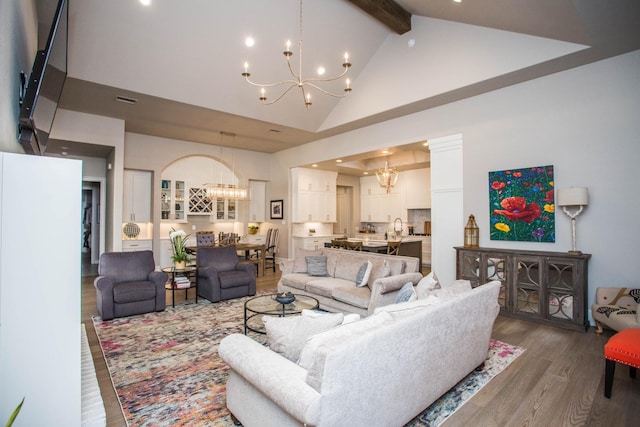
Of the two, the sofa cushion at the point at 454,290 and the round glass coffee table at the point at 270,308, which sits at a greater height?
the sofa cushion at the point at 454,290

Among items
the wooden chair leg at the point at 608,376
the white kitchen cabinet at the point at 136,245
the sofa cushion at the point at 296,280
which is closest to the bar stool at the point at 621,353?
the wooden chair leg at the point at 608,376

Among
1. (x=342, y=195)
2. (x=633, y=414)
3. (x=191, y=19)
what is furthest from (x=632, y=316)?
(x=342, y=195)

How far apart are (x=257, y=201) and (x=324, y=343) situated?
27.4 feet

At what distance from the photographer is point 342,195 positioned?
37.1ft

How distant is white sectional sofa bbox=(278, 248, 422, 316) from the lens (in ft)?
12.2

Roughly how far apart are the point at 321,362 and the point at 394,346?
487 mm

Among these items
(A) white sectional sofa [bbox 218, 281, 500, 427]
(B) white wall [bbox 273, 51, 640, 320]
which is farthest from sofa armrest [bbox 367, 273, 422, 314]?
(B) white wall [bbox 273, 51, 640, 320]

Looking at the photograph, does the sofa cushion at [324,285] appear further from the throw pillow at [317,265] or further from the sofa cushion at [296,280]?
the throw pillow at [317,265]

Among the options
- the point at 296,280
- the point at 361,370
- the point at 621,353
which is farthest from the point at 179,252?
the point at 621,353

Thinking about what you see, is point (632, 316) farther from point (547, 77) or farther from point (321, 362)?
Answer: point (321, 362)

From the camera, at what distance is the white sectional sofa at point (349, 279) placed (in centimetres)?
373

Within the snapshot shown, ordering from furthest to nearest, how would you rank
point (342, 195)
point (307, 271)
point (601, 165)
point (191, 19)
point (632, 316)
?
point (342, 195), point (307, 271), point (191, 19), point (601, 165), point (632, 316)

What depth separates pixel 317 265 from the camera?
515cm

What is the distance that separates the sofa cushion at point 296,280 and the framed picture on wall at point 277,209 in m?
4.22
